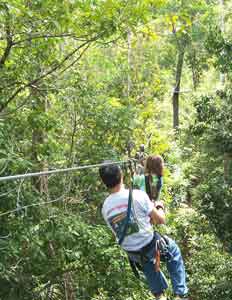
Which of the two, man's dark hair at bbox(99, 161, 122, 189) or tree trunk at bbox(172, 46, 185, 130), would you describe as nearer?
man's dark hair at bbox(99, 161, 122, 189)

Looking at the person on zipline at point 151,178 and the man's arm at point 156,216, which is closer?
the man's arm at point 156,216

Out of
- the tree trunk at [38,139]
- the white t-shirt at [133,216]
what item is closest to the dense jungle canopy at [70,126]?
the tree trunk at [38,139]

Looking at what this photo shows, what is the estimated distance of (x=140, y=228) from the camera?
2.91 metres

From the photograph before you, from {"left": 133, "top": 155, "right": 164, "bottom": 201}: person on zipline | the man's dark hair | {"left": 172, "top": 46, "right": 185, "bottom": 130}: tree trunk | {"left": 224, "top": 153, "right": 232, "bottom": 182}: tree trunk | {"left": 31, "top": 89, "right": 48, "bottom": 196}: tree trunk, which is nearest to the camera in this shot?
the man's dark hair

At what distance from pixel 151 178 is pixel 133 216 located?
2.28ft

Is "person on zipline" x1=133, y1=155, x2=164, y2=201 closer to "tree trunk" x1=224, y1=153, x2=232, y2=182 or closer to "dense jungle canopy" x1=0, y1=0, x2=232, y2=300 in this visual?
"dense jungle canopy" x1=0, y1=0, x2=232, y2=300

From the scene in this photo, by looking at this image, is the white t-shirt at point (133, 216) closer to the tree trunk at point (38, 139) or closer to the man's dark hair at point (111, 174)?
the man's dark hair at point (111, 174)

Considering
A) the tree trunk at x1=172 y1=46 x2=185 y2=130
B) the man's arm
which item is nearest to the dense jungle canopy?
the man's arm

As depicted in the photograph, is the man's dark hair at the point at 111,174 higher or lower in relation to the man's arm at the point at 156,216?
higher

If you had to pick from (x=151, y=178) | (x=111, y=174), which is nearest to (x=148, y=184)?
(x=151, y=178)

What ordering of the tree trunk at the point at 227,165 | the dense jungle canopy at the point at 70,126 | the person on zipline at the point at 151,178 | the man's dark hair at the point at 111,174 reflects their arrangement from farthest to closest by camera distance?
the tree trunk at the point at 227,165
the dense jungle canopy at the point at 70,126
the person on zipline at the point at 151,178
the man's dark hair at the point at 111,174

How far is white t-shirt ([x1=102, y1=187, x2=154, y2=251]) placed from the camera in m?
2.86

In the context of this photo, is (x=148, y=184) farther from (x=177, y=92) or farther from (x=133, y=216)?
(x=177, y=92)

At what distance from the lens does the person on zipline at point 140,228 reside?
2.84m
